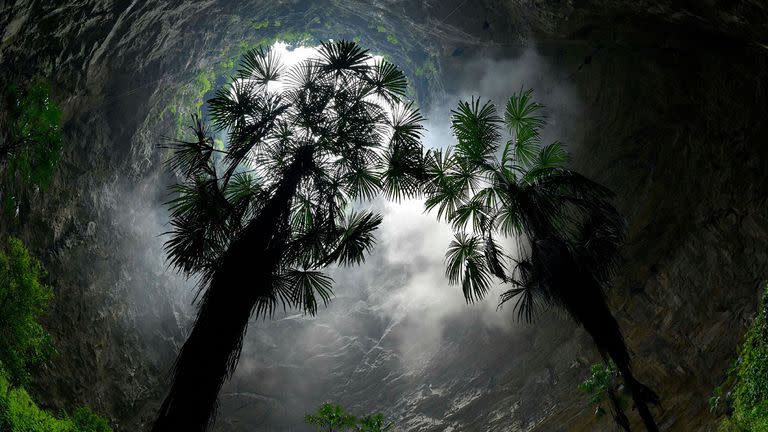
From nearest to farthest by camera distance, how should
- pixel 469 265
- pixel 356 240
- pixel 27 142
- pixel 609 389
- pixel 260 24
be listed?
pixel 356 240, pixel 609 389, pixel 469 265, pixel 27 142, pixel 260 24

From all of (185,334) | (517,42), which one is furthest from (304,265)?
(185,334)

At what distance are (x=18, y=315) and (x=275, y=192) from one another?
4648 millimetres

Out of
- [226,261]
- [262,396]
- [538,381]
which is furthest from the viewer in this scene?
[262,396]

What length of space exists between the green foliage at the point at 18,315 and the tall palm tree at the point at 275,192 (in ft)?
9.27

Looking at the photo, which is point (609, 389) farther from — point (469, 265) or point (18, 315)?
point (18, 315)

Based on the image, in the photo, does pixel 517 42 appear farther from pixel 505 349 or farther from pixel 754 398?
pixel 754 398

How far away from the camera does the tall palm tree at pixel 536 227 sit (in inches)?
211

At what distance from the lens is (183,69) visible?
52.1ft

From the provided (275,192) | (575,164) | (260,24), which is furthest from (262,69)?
(260,24)

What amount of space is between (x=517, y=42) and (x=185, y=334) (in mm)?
15196

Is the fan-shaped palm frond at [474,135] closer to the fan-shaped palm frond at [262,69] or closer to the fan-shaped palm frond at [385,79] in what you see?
the fan-shaped palm frond at [385,79]

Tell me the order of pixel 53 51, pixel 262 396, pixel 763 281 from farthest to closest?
pixel 262 396 → pixel 53 51 → pixel 763 281

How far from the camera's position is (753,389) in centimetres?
624

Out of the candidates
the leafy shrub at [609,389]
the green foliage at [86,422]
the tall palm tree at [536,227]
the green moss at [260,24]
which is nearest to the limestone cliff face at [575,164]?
the green moss at [260,24]
